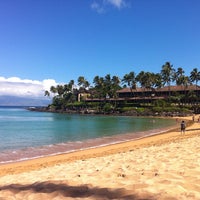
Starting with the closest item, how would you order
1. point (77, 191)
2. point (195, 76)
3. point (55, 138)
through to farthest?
point (77, 191)
point (55, 138)
point (195, 76)

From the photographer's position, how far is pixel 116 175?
28.7 feet

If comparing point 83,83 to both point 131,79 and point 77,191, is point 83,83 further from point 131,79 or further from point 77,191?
→ point 77,191

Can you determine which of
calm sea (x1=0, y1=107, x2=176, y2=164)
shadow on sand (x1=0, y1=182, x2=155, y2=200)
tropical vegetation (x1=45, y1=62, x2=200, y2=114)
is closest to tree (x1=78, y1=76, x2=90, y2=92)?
tropical vegetation (x1=45, y1=62, x2=200, y2=114)

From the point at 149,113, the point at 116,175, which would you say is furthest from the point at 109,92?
the point at 116,175

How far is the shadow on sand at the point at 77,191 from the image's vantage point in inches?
247

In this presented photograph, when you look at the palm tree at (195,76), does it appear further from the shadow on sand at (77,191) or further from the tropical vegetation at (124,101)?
the shadow on sand at (77,191)

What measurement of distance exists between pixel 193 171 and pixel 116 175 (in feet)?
7.02

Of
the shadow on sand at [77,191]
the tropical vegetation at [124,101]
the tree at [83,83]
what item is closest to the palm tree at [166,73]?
the tropical vegetation at [124,101]

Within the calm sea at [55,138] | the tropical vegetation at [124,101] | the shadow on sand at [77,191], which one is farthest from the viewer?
the tropical vegetation at [124,101]

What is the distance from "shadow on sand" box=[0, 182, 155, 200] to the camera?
20.6 ft

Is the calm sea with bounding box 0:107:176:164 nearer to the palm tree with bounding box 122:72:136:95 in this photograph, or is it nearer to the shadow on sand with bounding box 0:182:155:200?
the shadow on sand with bounding box 0:182:155:200

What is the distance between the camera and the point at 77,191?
23.0 ft

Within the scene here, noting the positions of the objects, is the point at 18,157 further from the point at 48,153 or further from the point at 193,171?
the point at 193,171

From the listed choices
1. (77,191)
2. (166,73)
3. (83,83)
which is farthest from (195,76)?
(77,191)
